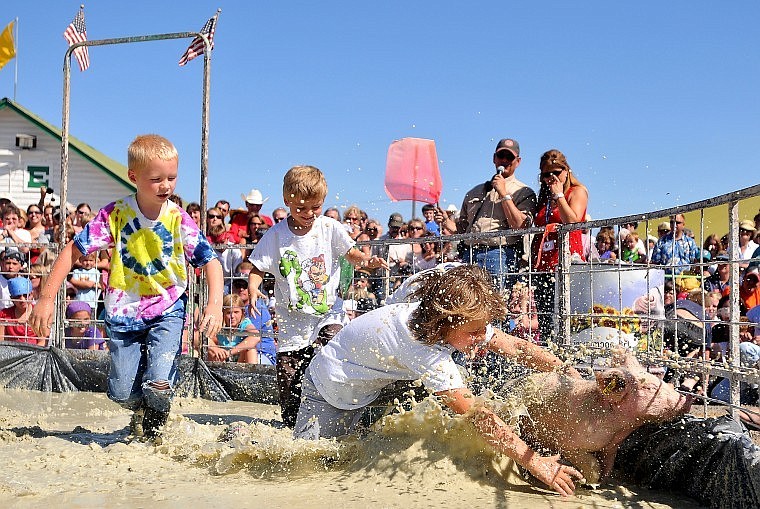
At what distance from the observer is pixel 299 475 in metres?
3.41

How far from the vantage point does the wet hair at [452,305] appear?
315 cm

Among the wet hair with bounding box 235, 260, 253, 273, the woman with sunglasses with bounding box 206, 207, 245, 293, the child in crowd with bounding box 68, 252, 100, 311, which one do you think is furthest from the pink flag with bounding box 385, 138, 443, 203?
the child in crowd with bounding box 68, 252, 100, 311

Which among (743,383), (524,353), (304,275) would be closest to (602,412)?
(524,353)

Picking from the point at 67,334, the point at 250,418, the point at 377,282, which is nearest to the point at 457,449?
the point at 250,418

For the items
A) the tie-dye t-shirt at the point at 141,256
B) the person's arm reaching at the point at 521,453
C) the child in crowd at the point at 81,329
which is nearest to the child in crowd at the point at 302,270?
the tie-dye t-shirt at the point at 141,256

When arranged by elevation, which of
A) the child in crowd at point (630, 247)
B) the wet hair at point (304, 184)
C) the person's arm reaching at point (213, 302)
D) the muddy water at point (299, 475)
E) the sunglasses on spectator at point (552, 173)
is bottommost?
the muddy water at point (299, 475)

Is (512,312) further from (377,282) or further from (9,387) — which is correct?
(9,387)

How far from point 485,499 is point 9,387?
5033 millimetres

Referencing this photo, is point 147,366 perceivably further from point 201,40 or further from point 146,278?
point 201,40

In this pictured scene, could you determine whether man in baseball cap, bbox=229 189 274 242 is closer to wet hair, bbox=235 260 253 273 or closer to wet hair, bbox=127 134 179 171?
wet hair, bbox=235 260 253 273

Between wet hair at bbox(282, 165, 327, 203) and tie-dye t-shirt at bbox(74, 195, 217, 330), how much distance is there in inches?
22.8

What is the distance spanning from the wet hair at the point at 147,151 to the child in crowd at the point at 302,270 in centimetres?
67

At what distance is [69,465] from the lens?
12.2ft

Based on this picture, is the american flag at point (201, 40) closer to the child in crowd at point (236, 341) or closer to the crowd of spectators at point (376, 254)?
the crowd of spectators at point (376, 254)
